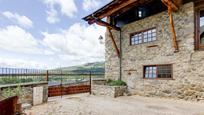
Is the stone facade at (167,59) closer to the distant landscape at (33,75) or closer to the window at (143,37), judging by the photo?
the window at (143,37)

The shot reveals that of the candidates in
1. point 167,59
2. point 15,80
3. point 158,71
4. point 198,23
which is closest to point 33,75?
point 15,80

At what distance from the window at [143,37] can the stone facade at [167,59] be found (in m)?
0.24

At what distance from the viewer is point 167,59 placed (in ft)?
24.2

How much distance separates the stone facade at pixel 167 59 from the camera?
648 cm

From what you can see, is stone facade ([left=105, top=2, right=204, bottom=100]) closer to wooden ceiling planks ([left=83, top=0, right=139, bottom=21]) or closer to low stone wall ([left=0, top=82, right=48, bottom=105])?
wooden ceiling planks ([left=83, top=0, right=139, bottom=21])

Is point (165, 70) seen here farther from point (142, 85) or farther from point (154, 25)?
point (154, 25)

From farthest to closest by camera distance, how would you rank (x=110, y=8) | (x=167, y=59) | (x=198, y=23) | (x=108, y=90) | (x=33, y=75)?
(x=110, y=8) < (x=108, y=90) < (x=167, y=59) < (x=198, y=23) < (x=33, y=75)

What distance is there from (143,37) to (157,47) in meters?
1.17

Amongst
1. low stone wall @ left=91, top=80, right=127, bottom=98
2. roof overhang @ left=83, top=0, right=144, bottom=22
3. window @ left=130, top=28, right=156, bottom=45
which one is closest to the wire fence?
low stone wall @ left=91, top=80, right=127, bottom=98

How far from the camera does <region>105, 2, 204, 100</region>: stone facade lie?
6.48 m

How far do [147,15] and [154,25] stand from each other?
1.04 m

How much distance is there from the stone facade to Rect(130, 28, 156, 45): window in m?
0.24

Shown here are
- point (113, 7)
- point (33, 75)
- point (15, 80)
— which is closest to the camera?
point (15, 80)

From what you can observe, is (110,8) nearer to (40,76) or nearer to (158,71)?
(158,71)
